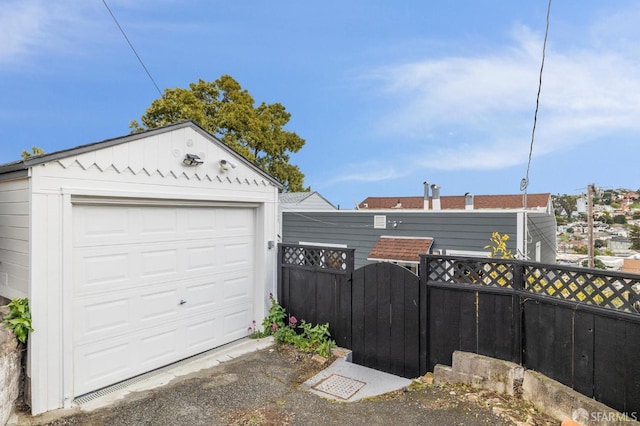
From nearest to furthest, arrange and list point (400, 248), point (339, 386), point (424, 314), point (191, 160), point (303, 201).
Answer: point (339, 386) → point (424, 314) → point (191, 160) → point (400, 248) → point (303, 201)

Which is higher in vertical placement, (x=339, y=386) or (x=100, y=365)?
(x=100, y=365)

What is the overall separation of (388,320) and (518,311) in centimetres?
155

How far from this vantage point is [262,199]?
562cm

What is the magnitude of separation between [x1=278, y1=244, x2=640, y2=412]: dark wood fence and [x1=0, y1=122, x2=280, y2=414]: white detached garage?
972mm

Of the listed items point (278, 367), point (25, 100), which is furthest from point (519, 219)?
point (25, 100)

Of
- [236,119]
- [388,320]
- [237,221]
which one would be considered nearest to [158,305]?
[237,221]

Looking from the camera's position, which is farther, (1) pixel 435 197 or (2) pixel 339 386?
(1) pixel 435 197

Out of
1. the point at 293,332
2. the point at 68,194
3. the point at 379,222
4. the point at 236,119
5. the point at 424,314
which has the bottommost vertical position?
the point at 293,332

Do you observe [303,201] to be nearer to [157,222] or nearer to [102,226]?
[157,222]

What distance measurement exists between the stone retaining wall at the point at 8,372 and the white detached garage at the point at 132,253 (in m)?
0.14

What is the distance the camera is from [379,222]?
10148 millimetres

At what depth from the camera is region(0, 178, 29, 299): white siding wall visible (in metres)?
3.35

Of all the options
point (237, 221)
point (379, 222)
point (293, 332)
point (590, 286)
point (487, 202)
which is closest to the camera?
point (590, 286)

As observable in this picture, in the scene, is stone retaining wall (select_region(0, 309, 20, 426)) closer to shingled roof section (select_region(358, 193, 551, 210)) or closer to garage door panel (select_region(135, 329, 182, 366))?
garage door panel (select_region(135, 329, 182, 366))
